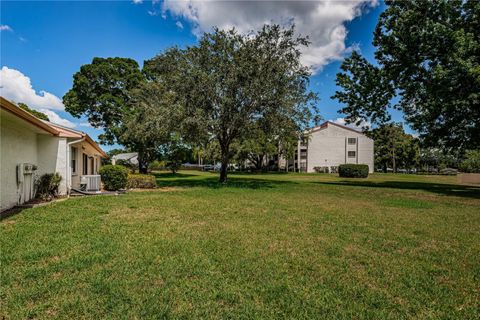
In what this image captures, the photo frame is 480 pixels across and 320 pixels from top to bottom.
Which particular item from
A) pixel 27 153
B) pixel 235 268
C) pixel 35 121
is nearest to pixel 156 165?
pixel 27 153

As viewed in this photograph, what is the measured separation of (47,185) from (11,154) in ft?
7.46

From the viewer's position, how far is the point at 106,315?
250 cm

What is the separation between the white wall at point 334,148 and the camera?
157 ft

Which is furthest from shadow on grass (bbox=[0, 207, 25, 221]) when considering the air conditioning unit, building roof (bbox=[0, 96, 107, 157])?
building roof (bbox=[0, 96, 107, 157])

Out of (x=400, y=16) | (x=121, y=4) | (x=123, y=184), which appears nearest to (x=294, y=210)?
(x=123, y=184)

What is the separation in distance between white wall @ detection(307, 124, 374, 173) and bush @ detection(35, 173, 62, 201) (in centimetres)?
4328

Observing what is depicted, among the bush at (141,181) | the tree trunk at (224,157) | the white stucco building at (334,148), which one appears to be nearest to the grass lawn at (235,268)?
the bush at (141,181)

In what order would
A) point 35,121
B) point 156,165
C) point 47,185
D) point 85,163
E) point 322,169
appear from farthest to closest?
point 322,169 → point 156,165 → point 85,163 → point 47,185 → point 35,121

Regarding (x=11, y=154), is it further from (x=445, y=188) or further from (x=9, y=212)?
(x=445, y=188)

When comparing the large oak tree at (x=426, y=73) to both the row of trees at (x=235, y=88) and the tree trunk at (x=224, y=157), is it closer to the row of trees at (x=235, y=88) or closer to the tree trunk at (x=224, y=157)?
the row of trees at (x=235, y=88)

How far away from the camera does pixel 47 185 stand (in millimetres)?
9641

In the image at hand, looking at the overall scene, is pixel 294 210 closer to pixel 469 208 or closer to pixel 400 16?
pixel 469 208

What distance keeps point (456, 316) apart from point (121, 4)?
41.8 ft

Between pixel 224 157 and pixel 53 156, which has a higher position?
pixel 224 157
